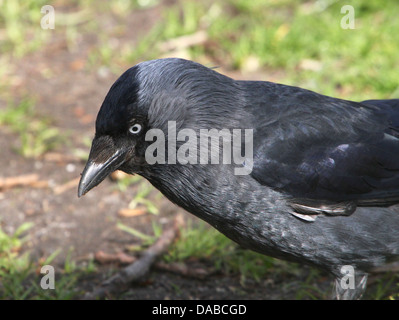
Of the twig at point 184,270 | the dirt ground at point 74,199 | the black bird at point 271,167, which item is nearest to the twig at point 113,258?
the dirt ground at point 74,199

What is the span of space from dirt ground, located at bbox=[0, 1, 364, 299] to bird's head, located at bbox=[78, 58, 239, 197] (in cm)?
131

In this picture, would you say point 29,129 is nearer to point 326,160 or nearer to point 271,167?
point 271,167

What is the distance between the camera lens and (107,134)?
3.97m

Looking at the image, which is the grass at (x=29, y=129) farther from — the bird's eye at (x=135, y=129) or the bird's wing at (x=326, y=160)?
the bird's wing at (x=326, y=160)

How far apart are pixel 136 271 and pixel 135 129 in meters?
1.43

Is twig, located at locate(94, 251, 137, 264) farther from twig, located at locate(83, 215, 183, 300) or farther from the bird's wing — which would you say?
the bird's wing

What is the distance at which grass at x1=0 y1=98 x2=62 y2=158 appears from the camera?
21.3ft

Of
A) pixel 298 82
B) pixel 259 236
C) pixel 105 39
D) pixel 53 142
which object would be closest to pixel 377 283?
pixel 259 236

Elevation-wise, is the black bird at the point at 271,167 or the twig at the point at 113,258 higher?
the black bird at the point at 271,167

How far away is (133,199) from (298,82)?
104 inches

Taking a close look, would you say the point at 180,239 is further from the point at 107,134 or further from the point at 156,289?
the point at 107,134

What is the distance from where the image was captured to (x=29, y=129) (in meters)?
6.77

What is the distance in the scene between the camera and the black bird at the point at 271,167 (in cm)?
396

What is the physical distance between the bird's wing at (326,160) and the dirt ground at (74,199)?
1101 mm
